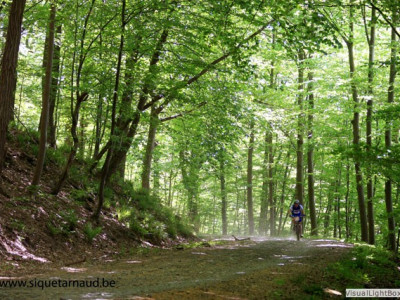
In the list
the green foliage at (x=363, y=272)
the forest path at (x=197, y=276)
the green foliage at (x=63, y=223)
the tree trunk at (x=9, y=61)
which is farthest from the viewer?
the green foliage at (x=63, y=223)

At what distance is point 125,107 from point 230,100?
14.2 feet

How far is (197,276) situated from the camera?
7340mm

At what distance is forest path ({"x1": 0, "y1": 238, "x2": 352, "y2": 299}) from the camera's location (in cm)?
548

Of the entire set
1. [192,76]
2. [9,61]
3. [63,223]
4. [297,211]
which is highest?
[192,76]

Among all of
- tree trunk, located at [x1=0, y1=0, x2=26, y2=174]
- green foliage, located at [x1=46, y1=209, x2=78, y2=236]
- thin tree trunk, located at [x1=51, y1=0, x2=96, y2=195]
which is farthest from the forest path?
tree trunk, located at [x1=0, y1=0, x2=26, y2=174]

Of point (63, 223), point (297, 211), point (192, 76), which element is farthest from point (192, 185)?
point (63, 223)

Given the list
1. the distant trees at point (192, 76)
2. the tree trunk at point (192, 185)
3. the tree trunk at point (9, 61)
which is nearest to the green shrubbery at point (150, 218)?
the distant trees at point (192, 76)

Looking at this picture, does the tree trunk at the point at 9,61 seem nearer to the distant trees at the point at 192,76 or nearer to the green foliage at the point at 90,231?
the distant trees at the point at 192,76

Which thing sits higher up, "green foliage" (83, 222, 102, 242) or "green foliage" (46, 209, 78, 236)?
"green foliage" (46, 209, 78, 236)

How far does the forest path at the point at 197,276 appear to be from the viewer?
5477mm

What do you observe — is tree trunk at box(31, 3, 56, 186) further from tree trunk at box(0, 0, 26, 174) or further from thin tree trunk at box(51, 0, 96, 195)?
tree trunk at box(0, 0, 26, 174)

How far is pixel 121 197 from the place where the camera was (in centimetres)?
1655

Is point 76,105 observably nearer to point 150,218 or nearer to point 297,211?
point 150,218

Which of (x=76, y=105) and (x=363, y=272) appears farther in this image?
(x=76, y=105)
